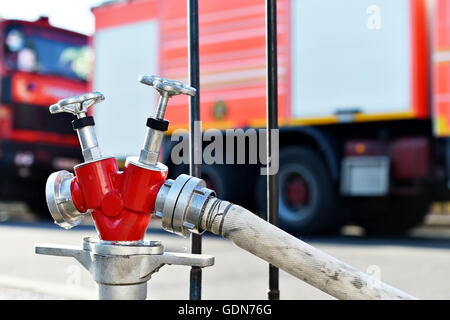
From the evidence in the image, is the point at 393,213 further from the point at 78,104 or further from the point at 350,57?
the point at 78,104

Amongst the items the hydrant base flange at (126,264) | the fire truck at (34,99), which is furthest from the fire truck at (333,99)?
the hydrant base flange at (126,264)

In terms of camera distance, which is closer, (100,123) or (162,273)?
(162,273)

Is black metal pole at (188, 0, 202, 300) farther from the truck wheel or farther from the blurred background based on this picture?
the truck wheel

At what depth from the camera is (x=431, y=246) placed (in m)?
5.71

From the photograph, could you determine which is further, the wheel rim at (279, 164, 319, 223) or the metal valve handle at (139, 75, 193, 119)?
the wheel rim at (279, 164, 319, 223)

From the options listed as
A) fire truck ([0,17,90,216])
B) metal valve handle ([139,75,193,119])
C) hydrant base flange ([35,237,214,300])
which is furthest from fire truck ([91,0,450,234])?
hydrant base flange ([35,237,214,300])

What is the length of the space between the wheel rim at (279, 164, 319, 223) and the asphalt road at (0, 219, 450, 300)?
1.74 feet

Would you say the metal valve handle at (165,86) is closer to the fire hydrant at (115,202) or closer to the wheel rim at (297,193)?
the fire hydrant at (115,202)

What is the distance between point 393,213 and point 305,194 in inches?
44.1

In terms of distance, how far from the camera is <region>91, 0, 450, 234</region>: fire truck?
249 inches

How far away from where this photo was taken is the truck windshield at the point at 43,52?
32.3 ft

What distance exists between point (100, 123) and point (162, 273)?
514 cm
